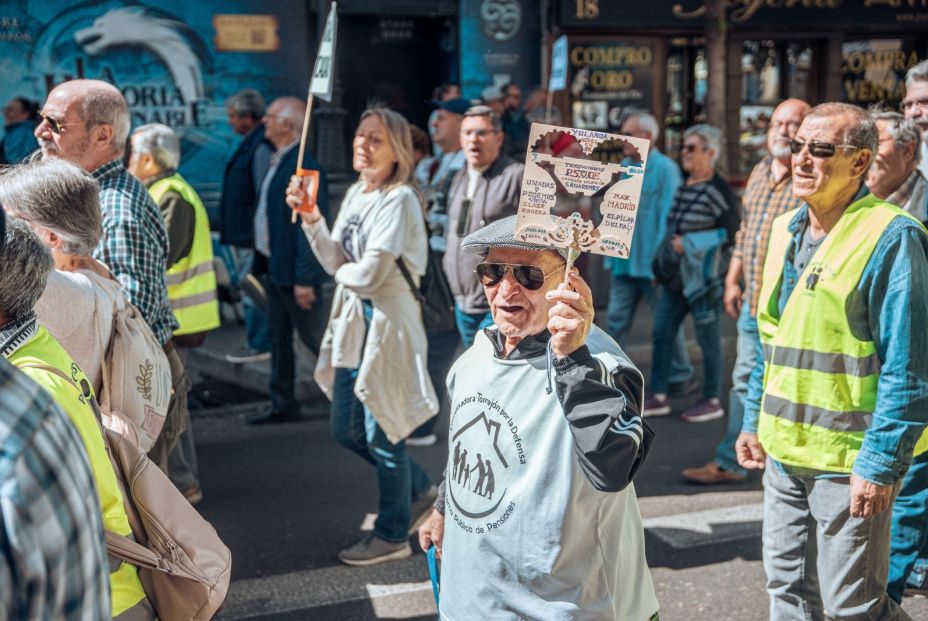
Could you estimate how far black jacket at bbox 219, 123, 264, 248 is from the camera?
25.9 feet

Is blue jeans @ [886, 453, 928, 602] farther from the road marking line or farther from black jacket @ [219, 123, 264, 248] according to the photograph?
black jacket @ [219, 123, 264, 248]

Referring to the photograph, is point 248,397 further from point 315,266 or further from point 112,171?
point 112,171

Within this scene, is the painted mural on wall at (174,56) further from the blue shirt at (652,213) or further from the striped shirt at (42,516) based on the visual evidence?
the striped shirt at (42,516)

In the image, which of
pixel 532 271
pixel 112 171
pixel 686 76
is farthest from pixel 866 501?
pixel 686 76

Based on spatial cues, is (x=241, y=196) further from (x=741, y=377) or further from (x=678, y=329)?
(x=741, y=377)

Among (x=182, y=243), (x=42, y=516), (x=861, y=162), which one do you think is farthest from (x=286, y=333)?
(x=42, y=516)

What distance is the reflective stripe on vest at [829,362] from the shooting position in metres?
3.15

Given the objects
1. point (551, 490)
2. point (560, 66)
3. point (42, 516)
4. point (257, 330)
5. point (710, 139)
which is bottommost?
point (257, 330)

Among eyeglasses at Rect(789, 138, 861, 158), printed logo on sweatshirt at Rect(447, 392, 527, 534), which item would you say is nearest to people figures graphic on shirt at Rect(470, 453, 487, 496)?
printed logo on sweatshirt at Rect(447, 392, 527, 534)

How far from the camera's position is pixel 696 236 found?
693 centimetres

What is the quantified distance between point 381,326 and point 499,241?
210 centimetres

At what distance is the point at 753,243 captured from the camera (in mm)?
5723

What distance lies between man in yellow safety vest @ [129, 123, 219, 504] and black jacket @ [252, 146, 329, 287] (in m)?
0.96

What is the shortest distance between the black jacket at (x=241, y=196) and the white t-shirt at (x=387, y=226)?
3107 mm
